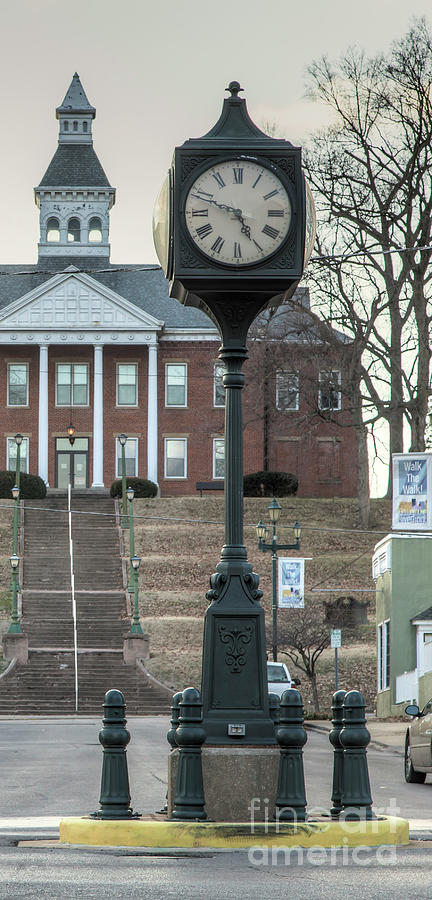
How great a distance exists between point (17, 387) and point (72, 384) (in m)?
2.68

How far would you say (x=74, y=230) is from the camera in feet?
247

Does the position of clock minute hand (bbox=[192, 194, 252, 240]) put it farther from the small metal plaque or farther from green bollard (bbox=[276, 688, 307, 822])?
the small metal plaque

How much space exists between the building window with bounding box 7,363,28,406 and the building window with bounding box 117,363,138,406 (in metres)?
4.53

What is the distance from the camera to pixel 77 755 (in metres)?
20.6

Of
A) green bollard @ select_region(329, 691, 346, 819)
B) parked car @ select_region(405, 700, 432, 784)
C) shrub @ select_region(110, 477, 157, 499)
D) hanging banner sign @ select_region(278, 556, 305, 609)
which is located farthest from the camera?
shrub @ select_region(110, 477, 157, 499)

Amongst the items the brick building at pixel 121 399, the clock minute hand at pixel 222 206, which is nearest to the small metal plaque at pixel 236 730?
the clock minute hand at pixel 222 206

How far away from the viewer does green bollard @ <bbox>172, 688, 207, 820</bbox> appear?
775cm

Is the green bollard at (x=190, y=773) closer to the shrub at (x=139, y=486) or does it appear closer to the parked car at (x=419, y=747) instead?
the parked car at (x=419, y=747)

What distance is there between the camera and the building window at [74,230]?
75.2 m

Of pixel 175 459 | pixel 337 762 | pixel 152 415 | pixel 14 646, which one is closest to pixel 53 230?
pixel 152 415

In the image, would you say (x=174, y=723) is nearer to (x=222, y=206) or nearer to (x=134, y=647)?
(x=222, y=206)

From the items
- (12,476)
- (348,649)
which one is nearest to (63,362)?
(12,476)

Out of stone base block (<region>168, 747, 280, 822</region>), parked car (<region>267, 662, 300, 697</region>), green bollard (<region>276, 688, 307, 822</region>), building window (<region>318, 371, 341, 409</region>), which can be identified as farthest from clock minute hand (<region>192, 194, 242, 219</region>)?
building window (<region>318, 371, 341, 409</region>)

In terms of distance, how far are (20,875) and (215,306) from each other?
3.67 meters
